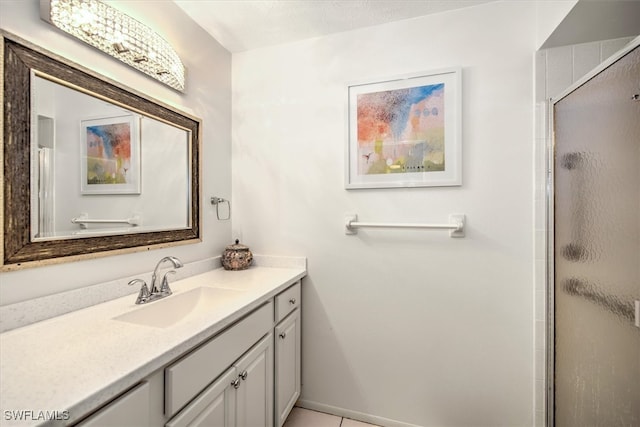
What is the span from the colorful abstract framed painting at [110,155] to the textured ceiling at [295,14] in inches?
30.6

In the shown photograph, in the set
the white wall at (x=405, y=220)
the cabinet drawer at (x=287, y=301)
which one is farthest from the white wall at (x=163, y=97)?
the cabinet drawer at (x=287, y=301)

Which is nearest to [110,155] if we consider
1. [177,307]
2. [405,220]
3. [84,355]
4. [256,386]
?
[177,307]

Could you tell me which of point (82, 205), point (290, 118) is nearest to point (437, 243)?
point (290, 118)

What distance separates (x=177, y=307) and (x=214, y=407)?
490 mm

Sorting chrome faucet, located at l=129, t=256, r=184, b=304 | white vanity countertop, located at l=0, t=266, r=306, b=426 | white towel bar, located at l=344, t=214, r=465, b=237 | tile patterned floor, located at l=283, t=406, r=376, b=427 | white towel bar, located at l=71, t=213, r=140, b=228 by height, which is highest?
white towel bar, located at l=71, t=213, r=140, b=228

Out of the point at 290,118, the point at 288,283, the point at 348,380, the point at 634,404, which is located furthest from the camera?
the point at 290,118

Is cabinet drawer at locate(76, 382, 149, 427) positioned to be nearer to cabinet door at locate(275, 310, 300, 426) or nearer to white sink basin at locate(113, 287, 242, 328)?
white sink basin at locate(113, 287, 242, 328)

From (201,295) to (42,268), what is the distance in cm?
62

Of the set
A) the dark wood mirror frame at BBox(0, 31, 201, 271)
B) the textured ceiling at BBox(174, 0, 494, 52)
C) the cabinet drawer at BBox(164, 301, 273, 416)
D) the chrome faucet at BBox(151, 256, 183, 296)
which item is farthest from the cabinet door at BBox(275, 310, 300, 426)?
the textured ceiling at BBox(174, 0, 494, 52)

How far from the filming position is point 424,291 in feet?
5.32

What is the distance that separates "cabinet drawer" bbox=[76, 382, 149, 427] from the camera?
2.12 feet

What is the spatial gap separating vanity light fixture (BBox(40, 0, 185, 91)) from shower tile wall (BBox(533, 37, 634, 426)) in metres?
1.85

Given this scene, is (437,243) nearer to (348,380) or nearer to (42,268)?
(348,380)

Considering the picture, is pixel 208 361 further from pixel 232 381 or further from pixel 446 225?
pixel 446 225
